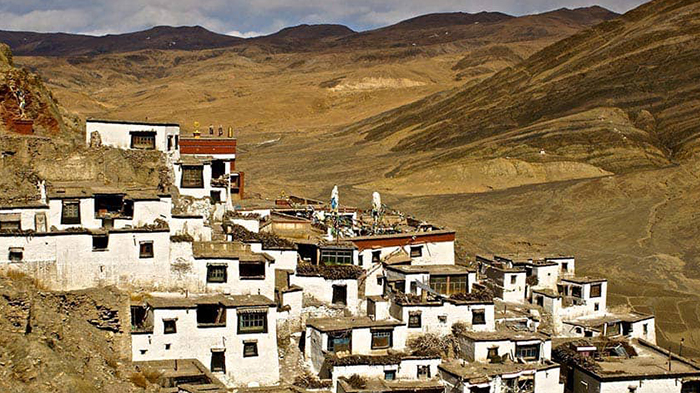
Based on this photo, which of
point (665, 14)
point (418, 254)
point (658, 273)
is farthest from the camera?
point (665, 14)

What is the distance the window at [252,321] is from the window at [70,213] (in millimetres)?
4845

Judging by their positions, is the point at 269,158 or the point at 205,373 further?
the point at 269,158

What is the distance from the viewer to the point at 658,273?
45312 mm

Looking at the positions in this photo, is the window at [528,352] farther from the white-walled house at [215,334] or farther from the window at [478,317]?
the white-walled house at [215,334]

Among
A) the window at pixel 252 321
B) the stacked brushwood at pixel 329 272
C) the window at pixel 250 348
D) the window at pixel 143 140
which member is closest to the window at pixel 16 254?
the window at pixel 252 321

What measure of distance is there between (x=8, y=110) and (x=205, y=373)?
10516 mm

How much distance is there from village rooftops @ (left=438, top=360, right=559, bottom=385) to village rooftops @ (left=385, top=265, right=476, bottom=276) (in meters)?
3.42

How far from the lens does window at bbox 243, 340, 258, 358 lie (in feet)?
69.0

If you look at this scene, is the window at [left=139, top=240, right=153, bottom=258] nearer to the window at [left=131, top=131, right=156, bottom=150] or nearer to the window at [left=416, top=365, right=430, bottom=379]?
the window at [left=131, top=131, right=156, bottom=150]

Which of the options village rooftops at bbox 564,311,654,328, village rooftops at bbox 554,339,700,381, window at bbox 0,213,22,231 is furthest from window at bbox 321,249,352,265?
window at bbox 0,213,22,231

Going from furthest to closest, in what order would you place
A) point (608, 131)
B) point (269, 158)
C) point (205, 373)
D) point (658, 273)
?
point (269, 158), point (608, 131), point (658, 273), point (205, 373)

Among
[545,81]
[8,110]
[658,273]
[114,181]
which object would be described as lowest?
[658,273]

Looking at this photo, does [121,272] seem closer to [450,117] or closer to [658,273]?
[658,273]

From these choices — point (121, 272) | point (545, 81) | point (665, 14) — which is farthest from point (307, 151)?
point (121, 272)
